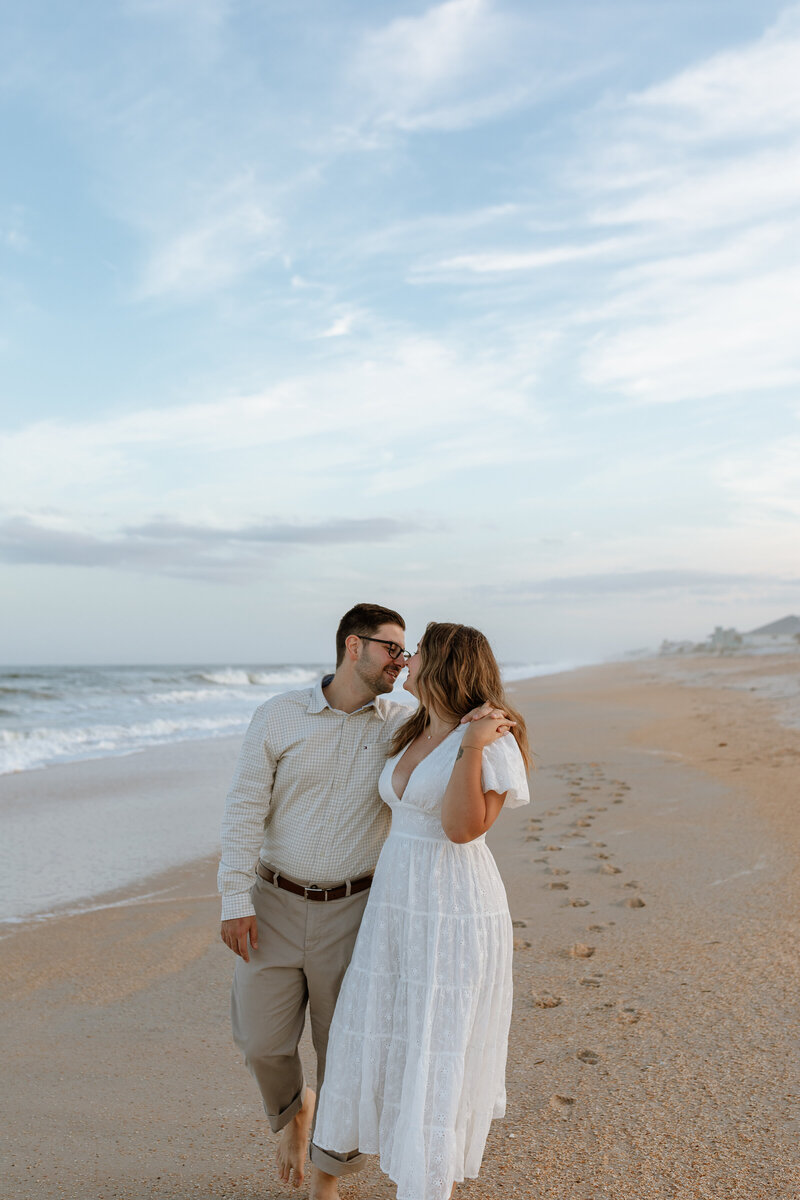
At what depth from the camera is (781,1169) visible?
275 centimetres

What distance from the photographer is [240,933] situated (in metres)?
2.84

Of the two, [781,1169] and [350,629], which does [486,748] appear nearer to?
[350,629]

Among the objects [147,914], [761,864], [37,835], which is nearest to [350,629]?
[147,914]

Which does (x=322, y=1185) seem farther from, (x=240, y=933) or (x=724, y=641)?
(x=724, y=641)

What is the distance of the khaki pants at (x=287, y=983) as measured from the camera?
288cm

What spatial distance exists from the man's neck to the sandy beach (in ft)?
5.01

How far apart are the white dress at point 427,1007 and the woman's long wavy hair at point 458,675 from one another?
0.37 feet

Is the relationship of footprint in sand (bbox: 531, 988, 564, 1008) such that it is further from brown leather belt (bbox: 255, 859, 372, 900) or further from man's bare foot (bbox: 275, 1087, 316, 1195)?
brown leather belt (bbox: 255, 859, 372, 900)

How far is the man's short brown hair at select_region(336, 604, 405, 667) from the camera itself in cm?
304

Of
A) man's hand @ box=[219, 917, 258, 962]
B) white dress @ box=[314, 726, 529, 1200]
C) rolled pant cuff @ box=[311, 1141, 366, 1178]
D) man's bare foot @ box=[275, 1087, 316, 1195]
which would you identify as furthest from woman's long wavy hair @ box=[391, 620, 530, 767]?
man's bare foot @ box=[275, 1087, 316, 1195]

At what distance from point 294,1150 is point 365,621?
1731 mm

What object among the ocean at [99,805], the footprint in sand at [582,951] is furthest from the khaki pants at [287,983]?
the ocean at [99,805]

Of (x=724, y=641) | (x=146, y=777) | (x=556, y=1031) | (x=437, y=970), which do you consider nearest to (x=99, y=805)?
(x=146, y=777)

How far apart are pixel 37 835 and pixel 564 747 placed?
7264 millimetres
